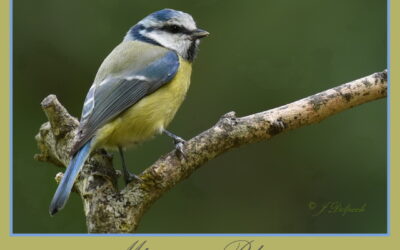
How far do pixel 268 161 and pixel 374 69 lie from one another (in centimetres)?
102

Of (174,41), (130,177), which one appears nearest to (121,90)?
(130,177)

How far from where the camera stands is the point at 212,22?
4758 mm

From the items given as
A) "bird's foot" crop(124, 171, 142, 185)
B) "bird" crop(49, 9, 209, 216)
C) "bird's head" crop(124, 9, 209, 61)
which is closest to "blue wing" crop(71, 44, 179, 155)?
"bird" crop(49, 9, 209, 216)

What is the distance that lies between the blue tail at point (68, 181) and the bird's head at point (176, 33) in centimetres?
84

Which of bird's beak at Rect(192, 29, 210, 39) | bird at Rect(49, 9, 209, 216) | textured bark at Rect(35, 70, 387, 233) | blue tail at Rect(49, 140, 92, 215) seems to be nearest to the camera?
blue tail at Rect(49, 140, 92, 215)

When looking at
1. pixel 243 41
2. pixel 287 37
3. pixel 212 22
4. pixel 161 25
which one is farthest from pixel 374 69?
pixel 161 25

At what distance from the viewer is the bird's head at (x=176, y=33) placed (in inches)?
121

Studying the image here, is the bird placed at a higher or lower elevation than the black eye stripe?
lower

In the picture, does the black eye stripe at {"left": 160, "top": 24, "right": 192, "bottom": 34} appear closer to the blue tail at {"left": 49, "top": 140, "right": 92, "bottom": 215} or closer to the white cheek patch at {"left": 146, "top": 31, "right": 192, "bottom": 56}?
the white cheek patch at {"left": 146, "top": 31, "right": 192, "bottom": 56}

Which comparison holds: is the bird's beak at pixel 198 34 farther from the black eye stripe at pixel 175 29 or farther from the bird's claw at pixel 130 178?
the bird's claw at pixel 130 178

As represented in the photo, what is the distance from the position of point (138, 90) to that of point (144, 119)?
0.14 meters

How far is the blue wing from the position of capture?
8.37 ft

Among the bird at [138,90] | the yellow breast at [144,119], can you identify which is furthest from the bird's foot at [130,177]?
the yellow breast at [144,119]

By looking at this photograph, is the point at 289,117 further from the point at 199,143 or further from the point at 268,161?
the point at 268,161
